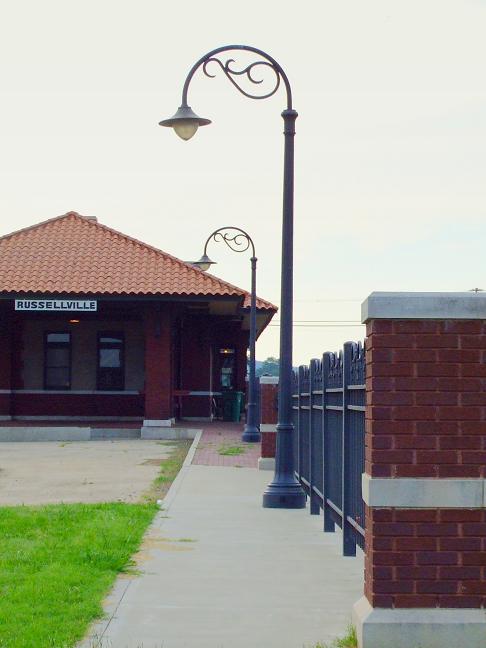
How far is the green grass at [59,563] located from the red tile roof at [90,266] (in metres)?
17.4

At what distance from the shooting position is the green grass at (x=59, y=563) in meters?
6.80

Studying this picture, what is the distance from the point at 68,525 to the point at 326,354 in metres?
3.20

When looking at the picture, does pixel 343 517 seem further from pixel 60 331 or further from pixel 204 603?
pixel 60 331

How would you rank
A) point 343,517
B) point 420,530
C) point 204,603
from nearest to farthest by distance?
1. point 420,530
2. point 204,603
3. point 343,517

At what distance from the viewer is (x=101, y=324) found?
34.2 m

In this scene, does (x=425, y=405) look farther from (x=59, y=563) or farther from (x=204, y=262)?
(x=204, y=262)

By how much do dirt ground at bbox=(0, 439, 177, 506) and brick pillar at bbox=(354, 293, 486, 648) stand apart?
8.46 metres

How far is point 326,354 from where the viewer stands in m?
11.0

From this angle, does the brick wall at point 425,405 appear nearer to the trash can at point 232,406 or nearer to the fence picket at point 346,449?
the fence picket at point 346,449

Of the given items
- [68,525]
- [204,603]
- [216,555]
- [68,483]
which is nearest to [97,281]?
[68,483]

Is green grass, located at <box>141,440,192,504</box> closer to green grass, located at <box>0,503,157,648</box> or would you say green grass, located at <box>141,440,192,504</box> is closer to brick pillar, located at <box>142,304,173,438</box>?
green grass, located at <box>0,503,157,648</box>

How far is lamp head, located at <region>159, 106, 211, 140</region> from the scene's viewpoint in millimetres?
14430

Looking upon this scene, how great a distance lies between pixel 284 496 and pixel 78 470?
22.3ft

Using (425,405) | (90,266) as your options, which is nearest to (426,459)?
(425,405)
